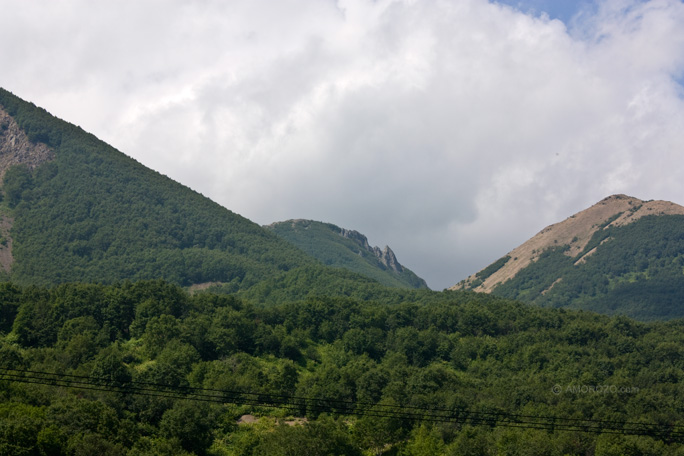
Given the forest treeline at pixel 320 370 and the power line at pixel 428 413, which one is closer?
the forest treeline at pixel 320 370

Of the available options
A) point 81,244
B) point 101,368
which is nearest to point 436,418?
point 101,368

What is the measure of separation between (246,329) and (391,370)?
84.7ft

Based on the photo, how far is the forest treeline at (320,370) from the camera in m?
81.8

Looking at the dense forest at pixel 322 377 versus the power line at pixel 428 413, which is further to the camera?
the power line at pixel 428 413

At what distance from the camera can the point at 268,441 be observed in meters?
84.1

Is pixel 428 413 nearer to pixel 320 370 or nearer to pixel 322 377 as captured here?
pixel 322 377

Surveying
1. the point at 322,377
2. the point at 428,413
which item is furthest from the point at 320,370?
the point at 428,413

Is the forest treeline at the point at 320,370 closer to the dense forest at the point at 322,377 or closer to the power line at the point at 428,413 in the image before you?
the dense forest at the point at 322,377

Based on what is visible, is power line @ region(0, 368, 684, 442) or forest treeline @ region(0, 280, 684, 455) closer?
forest treeline @ region(0, 280, 684, 455)

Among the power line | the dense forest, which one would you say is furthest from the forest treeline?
the power line

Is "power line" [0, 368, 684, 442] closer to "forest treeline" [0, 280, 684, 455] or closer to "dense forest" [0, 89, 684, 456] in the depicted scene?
"dense forest" [0, 89, 684, 456]

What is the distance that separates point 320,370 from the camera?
119 m

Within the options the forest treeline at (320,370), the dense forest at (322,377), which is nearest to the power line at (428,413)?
the dense forest at (322,377)

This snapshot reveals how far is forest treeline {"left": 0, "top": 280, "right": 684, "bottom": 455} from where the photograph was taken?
81812 millimetres
